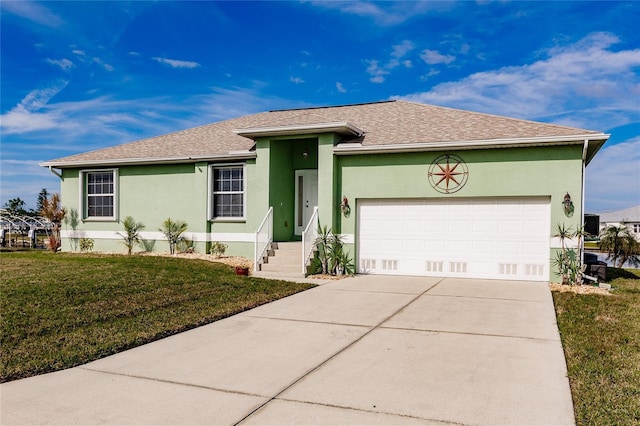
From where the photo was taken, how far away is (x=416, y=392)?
4367 mm

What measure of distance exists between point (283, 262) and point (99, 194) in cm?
878

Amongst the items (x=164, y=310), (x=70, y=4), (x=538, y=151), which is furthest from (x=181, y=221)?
(x=538, y=151)

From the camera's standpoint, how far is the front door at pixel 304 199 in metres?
15.7

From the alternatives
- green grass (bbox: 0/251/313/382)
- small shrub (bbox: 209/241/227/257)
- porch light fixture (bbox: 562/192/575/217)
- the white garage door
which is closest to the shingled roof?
porch light fixture (bbox: 562/192/575/217)

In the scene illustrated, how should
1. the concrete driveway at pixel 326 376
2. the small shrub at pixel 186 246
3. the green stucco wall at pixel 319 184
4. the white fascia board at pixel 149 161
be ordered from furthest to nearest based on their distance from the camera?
the small shrub at pixel 186 246 → the white fascia board at pixel 149 161 → the green stucco wall at pixel 319 184 → the concrete driveway at pixel 326 376

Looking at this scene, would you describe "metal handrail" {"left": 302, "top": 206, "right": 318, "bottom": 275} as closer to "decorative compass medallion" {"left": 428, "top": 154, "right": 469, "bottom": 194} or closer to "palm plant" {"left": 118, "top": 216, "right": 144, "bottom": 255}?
"decorative compass medallion" {"left": 428, "top": 154, "right": 469, "bottom": 194}

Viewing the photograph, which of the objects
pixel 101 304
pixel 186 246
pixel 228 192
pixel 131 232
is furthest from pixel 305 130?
pixel 131 232

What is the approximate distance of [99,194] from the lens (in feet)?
57.6

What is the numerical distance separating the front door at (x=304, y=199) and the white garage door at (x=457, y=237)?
8.60ft

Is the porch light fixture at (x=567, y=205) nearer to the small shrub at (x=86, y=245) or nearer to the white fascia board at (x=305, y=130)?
the white fascia board at (x=305, y=130)

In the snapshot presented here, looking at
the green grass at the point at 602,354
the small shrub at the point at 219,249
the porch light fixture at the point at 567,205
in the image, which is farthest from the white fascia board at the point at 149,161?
the green grass at the point at 602,354

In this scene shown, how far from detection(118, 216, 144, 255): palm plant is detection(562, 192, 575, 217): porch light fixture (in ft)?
44.6

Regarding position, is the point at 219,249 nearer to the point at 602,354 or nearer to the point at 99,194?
the point at 99,194

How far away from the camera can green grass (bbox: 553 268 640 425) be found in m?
3.97
